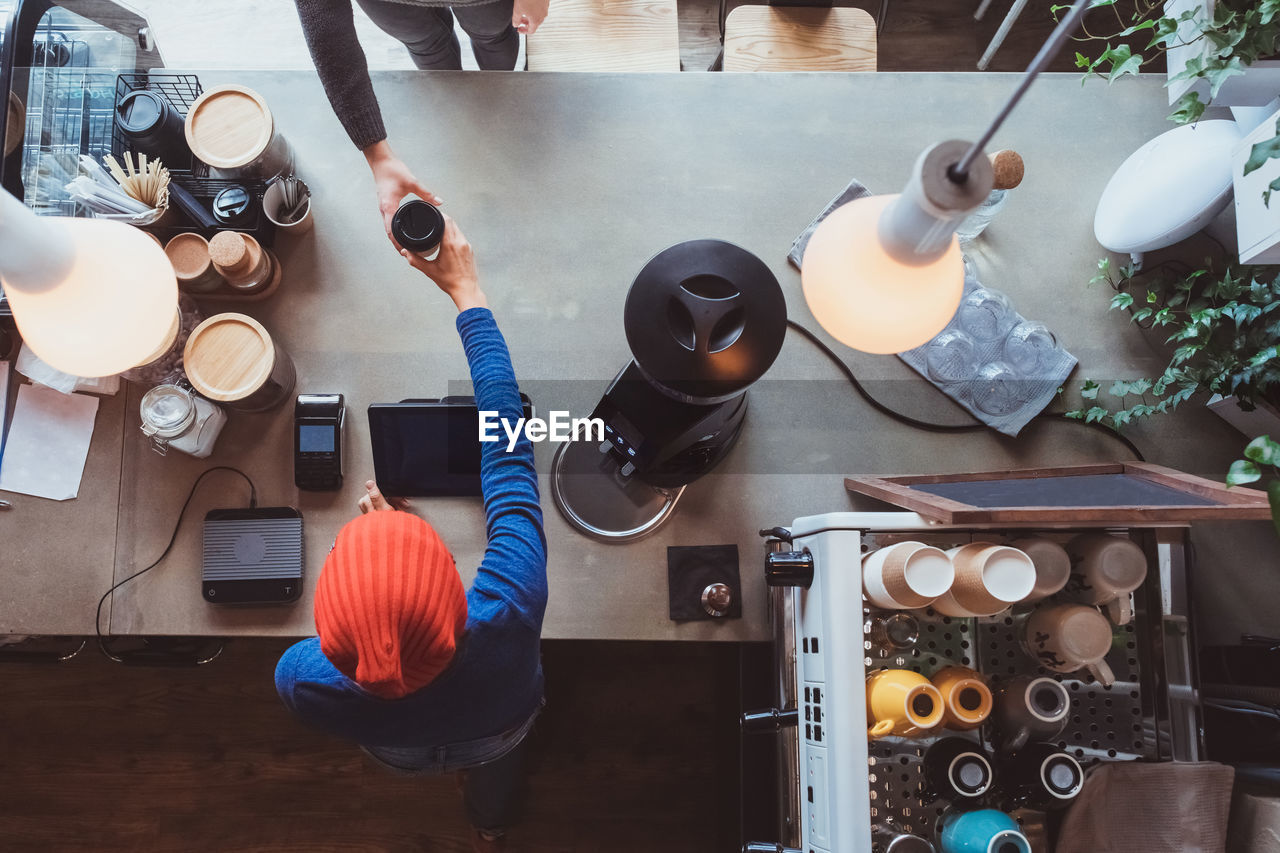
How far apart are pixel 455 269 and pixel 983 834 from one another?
3.54 ft

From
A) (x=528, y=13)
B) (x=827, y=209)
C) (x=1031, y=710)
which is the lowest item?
(x=1031, y=710)

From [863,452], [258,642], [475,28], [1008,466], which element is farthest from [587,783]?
[475,28]

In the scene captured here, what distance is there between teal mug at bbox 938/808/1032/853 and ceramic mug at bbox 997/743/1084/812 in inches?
1.7

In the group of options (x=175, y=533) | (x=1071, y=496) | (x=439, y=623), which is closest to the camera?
(x=439, y=623)

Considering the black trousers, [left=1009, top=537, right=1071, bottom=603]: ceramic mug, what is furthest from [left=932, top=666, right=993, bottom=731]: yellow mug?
the black trousers

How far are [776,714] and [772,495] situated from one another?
40cm

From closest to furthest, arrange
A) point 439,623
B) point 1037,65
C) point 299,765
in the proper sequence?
point 1037,65
point 439,623
point 299,765

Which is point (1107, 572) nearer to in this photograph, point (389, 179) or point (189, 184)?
point (389, 179)

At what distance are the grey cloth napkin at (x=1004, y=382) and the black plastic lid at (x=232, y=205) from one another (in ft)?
3.39

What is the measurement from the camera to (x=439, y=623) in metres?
0.90

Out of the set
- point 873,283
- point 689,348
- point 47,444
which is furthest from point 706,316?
point 47,444

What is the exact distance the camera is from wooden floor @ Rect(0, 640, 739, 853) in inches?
77.8

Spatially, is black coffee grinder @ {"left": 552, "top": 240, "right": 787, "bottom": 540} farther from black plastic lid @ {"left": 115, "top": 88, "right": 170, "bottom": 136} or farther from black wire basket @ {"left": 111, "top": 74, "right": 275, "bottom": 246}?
black plastic lid @ {"left": 115, "top": 88, "right": 170, "bottom": 136}

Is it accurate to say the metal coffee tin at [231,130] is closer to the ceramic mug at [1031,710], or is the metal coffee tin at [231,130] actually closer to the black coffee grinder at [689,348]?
the black coffee grinder at [689,348]
